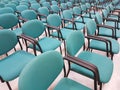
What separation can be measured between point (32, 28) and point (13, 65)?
782 millimetres

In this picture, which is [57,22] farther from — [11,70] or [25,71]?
[25,71]

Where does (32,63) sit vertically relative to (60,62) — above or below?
above

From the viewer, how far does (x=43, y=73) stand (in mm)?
1180

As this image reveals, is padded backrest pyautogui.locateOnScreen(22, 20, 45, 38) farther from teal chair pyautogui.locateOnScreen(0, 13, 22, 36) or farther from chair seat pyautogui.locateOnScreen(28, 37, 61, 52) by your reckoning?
teal chair pyautogui.locateOnScreen(0, 13, 22, 36)

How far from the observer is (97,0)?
20.4ft

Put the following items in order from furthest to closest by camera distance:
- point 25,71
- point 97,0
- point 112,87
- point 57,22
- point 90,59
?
point 97,0 → point 57,22 → point 112,87 → point 90,59 → point 25,71

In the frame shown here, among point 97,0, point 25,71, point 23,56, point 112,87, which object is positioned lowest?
point 112,87

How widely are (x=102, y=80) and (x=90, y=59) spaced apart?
0.41 metres

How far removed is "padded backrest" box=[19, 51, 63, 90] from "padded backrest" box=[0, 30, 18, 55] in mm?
830

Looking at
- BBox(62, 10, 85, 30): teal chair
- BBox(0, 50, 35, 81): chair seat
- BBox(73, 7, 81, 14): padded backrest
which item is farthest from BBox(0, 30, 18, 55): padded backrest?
BBox(73, 7, 81, 14): padded backrest

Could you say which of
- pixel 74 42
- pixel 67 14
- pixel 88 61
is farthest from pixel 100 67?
pixel 67 14

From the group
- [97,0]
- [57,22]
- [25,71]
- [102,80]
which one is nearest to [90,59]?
[102,80]

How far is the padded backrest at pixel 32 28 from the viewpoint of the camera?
2188 millimetres

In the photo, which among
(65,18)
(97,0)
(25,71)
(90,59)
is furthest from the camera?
(97,0)
